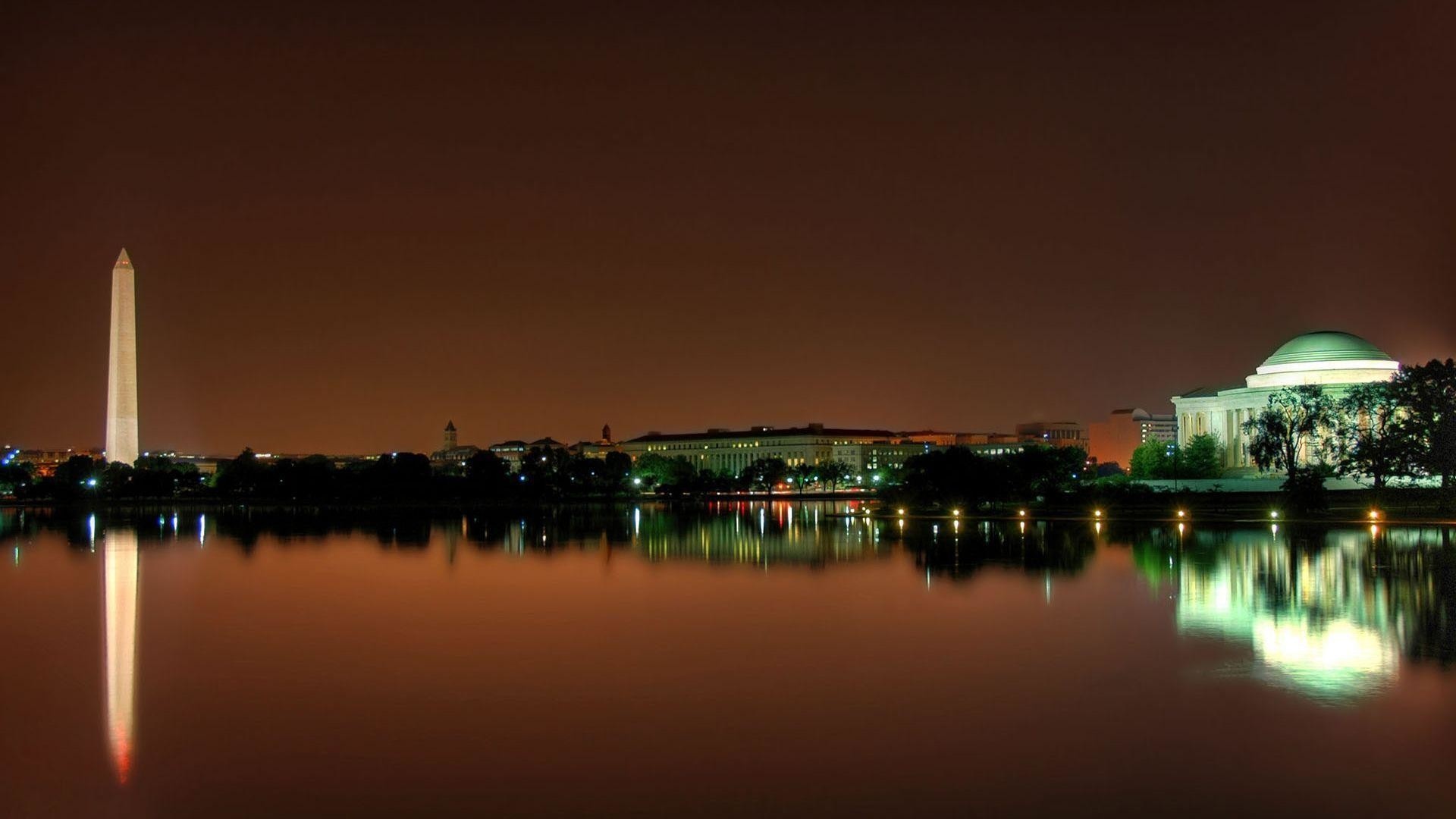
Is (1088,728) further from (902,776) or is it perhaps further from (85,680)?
(85,680)

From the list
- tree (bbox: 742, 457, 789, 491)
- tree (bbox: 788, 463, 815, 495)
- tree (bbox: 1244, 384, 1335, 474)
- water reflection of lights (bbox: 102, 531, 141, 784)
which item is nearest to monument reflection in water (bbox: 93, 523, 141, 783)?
water reflection of lights (bbox: 102, 531, 141, 784)

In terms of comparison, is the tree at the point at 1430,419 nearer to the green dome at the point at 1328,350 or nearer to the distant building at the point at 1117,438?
the green dome at the point at 1328,350

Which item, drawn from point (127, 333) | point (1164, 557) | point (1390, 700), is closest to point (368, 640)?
point (1390, 700)

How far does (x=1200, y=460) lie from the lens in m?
76.6

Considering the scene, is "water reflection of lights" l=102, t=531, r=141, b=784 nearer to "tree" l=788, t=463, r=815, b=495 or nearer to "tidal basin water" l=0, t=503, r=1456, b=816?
"tidal basin water" l=0, t=503, r=1456, b=816

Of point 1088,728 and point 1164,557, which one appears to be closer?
point 1088,728

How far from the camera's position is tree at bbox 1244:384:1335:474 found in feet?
221

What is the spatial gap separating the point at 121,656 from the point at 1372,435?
59.0m

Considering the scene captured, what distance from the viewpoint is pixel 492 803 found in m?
11.6

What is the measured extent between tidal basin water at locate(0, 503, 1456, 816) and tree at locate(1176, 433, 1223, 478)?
42727 millimetres

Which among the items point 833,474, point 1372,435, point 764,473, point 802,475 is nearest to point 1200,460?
point 1372,435

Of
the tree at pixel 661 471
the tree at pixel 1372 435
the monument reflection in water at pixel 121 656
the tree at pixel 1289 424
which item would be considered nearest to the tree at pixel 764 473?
the tree at pixel 661 471

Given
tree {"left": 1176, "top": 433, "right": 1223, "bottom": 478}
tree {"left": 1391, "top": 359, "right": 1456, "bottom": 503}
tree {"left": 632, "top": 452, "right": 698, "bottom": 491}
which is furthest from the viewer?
tree {"left": 632, "top": 452, "right": 698, "bottom": 491}

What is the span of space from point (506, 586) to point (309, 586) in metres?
4.69
